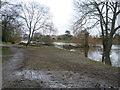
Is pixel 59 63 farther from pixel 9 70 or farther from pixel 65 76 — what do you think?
pixel 9 70

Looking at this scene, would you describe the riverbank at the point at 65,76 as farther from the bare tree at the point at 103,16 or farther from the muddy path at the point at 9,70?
the bare tree at the point at 103,16

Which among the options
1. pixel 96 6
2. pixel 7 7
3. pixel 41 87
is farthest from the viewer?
pixel 7 7

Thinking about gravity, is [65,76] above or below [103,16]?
below

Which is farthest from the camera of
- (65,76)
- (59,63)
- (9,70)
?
(59,63)

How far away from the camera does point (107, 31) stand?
955cm

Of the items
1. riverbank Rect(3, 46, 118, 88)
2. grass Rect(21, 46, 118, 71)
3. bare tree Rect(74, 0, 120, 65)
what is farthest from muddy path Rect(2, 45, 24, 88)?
bare tree Rect(74, 0, 120, 65)

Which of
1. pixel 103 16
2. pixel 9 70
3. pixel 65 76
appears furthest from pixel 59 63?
pixel 103 16

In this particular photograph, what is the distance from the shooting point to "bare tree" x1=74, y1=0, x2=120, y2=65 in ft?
26.5

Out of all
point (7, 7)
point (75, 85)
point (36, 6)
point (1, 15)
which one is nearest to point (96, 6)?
point (75, 85)

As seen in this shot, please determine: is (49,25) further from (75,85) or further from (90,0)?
(75,85)

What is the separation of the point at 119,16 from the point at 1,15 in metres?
12.8

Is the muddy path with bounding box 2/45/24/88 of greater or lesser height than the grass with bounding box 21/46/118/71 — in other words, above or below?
above

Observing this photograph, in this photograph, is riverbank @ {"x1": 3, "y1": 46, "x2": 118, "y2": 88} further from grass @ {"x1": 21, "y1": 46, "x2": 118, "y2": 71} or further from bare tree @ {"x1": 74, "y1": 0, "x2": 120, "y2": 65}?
bare tree @ {"x1": 74, "y1": 0, "x2": 120, "y2": 65}

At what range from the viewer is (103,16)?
9219 mm
